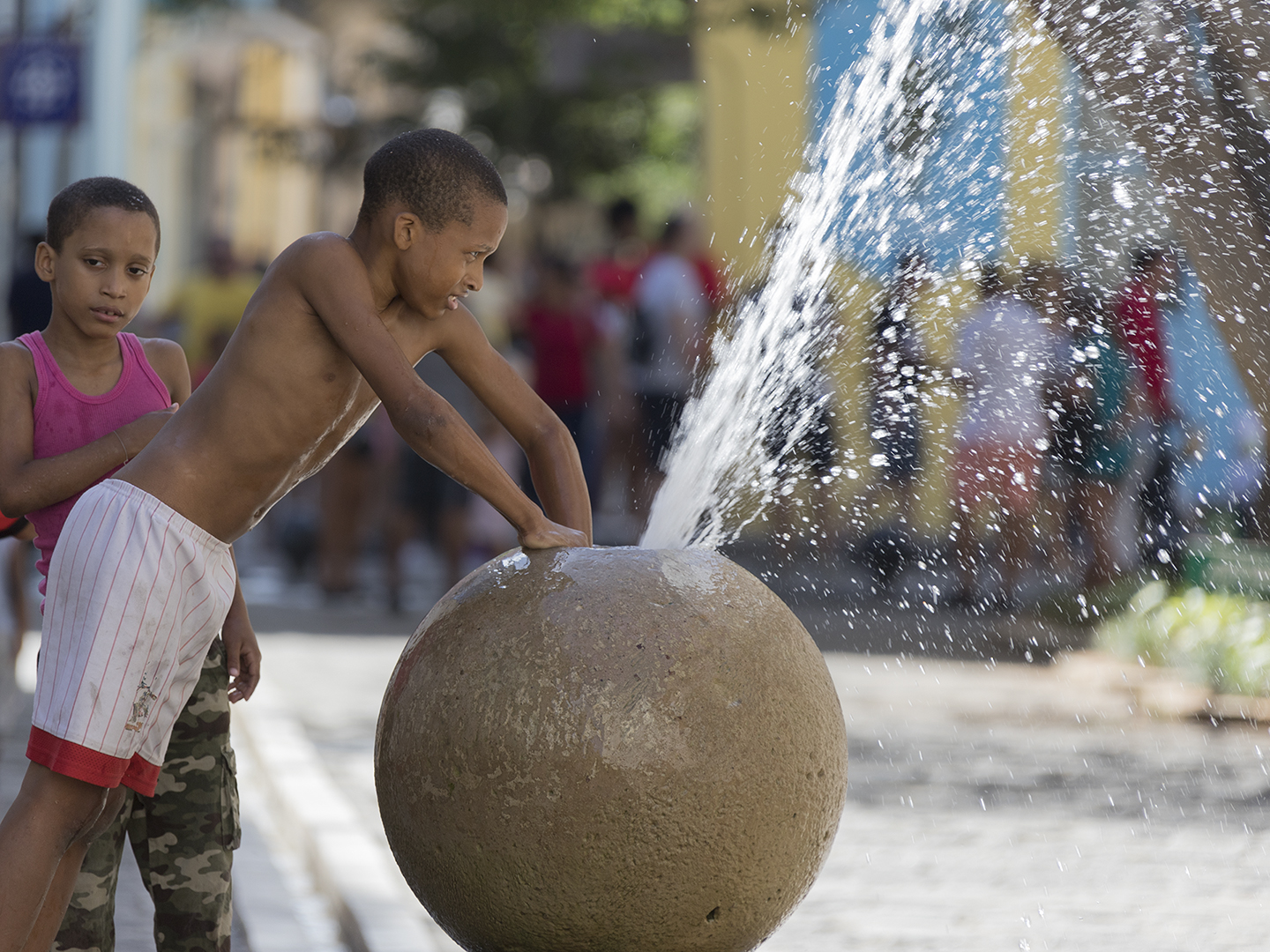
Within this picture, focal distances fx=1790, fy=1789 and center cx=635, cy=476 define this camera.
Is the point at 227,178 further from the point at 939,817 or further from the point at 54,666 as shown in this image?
the point at 54,666

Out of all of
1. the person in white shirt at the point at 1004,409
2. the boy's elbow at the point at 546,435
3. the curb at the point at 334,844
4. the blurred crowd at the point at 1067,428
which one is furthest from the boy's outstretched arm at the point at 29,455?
the person in white shirt at the point at 1004,409

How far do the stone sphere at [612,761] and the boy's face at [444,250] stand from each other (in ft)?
2.01

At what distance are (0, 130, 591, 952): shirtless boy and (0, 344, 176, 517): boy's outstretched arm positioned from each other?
0.45 ft

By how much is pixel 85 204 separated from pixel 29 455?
530 millimetres

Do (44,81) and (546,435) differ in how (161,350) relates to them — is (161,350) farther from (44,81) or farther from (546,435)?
(44,81)

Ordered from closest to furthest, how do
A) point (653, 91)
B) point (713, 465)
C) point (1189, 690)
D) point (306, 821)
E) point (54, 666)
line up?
point (54, 666) < point (713, 465) < point (306, 821) < point (1189, 690) < point (653, 91)

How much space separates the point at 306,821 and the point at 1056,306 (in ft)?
26.0

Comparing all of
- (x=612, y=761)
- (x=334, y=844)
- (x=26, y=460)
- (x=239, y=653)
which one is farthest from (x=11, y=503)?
(x=334, y=844)

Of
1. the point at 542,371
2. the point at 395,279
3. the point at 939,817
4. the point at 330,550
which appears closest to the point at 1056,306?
the point at 542,371

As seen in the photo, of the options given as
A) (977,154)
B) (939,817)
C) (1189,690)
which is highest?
(977,154)

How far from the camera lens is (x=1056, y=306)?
12297 millimetres

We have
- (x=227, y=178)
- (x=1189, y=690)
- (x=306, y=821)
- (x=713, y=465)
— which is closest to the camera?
(x=713, y=465)

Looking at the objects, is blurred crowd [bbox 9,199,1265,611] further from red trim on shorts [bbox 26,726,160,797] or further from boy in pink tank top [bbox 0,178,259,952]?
red trim on shorts [bbox 26,726,160,797]

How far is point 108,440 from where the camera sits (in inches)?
145
